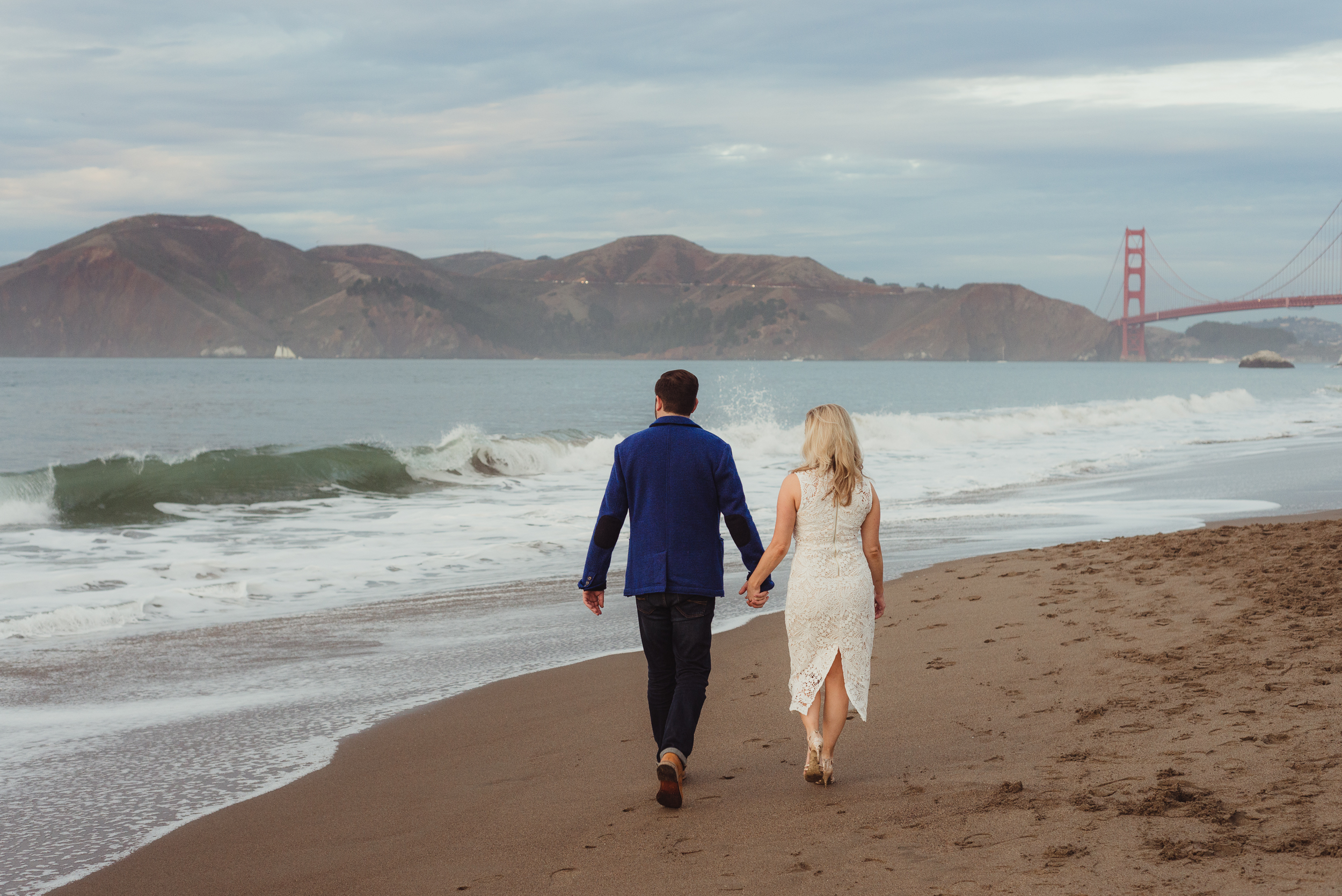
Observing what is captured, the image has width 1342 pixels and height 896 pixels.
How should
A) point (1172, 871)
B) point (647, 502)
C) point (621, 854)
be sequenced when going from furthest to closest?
point (647, 502) → point (621, 854) → point (1172, 871)

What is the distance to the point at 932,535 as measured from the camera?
10594mm

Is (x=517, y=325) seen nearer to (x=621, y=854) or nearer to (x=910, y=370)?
(x=910, y=370)

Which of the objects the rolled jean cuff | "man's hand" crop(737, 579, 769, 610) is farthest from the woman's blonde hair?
the rolled jean cuff

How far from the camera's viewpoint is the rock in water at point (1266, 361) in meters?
140

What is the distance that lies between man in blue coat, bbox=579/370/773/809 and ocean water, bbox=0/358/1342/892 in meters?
1.63

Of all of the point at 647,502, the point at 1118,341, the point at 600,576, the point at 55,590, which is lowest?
the point at 55,590

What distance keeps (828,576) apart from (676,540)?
1.75ft

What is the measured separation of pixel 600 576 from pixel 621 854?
3.36 ft

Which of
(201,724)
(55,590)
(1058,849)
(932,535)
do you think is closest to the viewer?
(1058,849)

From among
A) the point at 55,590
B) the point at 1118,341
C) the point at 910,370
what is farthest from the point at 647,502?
the point at 1118,341

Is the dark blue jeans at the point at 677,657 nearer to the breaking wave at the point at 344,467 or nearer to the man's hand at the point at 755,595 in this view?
the man's hand at the point at 755,595

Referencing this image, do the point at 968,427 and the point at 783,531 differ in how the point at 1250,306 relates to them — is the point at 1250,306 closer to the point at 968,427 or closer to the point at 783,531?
the point at 968,427

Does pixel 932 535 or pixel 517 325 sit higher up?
pixel 517 325

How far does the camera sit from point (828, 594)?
11.8 ft
